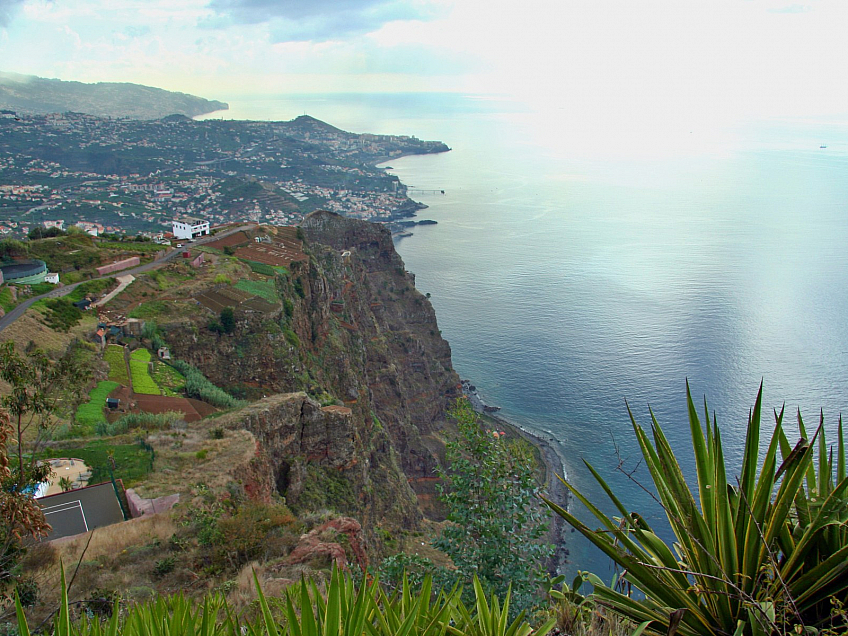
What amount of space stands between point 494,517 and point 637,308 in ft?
238

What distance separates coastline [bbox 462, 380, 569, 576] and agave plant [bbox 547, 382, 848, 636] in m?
32.8

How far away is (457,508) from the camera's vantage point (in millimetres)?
7914

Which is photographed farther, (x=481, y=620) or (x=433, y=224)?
(x=433, y=224)

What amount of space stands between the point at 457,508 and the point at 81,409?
15.6 m

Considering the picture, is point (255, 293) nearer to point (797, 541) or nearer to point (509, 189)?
point (797, 541)

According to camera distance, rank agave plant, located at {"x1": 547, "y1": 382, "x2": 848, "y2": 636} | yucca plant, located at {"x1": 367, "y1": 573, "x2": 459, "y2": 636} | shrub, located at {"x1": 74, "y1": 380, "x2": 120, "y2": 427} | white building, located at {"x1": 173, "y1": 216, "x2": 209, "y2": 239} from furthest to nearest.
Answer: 1. white building, located at {"x1": 173, "y1": 216, "x2": 209, "y2": 239}
2. shrub, located at {"x1": 74, "y1": 380, "x2": 120, "y2": 427}
3. yucca plant, located at {"x1": 367, "y1": 573, "x2": 459, "y2": 636}
4. agave plant, located at {"x1": 547, "y1": 382, "x2": 848, "y2": 636}

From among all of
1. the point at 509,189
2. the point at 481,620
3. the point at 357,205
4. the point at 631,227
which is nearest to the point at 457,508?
the point at 481,620

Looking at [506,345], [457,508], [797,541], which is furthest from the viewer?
[506,345]

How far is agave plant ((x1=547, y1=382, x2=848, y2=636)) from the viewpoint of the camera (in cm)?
397

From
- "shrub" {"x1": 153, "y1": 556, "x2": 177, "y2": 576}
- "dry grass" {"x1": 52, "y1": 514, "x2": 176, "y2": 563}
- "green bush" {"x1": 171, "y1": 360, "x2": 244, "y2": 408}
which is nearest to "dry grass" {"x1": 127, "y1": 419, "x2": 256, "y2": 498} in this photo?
"dry grass" {"x1": 52, "y1": 514, "x2": 176, "y2": 563}

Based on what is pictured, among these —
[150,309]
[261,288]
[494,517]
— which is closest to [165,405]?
[150,309]

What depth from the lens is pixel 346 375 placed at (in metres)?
37.3

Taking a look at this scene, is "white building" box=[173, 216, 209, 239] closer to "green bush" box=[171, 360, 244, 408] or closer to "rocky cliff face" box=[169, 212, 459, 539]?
"rocky cliff face" box=[169, 212, 459, 539]

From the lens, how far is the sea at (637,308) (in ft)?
170
